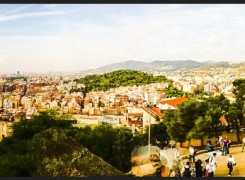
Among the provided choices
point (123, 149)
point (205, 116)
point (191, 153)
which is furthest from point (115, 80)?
point (191, 153)

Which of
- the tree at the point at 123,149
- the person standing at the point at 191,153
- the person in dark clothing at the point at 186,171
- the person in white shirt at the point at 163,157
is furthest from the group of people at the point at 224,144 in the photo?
the tree at the point at 123,149

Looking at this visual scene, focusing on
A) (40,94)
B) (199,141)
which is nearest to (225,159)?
(199,141)

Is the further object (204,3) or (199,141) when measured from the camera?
(199,141)

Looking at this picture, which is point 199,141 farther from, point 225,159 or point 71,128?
point 71,128

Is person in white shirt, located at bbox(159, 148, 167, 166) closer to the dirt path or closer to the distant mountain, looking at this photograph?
the dirt path

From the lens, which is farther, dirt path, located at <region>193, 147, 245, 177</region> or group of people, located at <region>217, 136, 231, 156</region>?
group of people, located at <region>217, 136, 231, 156</region>

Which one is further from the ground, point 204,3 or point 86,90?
point 204,3

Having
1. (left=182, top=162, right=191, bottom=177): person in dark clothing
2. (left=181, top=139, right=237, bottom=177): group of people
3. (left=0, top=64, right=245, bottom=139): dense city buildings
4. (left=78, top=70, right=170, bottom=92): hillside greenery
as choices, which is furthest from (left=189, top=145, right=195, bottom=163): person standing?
(left=78, top=70, right=170, bottom=92): hillside greenery

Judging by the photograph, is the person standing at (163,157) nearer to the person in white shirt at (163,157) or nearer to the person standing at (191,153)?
the person in white shirt at (163,157)
